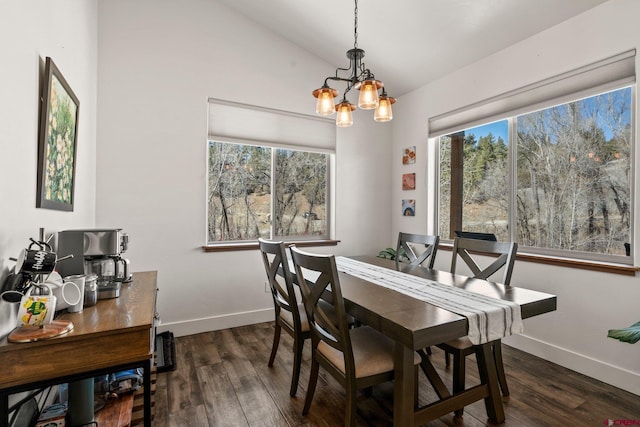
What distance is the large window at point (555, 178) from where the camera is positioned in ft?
7.31

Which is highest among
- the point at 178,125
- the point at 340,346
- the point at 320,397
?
the point at 178,125

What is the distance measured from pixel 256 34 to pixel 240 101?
29.4 inches

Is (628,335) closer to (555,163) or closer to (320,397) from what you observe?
(555,163)

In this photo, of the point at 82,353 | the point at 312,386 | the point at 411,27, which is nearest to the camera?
the point at 82,353

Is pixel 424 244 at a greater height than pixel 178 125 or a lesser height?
lesser

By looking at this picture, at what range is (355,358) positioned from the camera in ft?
4.98

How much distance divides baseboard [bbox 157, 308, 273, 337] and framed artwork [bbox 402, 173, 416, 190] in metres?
2.12

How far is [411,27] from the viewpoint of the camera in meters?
2.81

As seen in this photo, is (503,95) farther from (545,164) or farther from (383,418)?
(383,418)

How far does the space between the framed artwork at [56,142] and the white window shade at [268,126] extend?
50.0 inches

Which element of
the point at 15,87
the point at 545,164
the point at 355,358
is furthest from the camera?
the point at 545,164

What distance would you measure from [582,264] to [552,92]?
4.35 ft

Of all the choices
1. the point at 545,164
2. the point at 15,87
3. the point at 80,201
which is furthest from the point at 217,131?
the point at 545,164

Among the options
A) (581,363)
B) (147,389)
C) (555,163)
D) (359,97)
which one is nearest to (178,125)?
(359,97)
